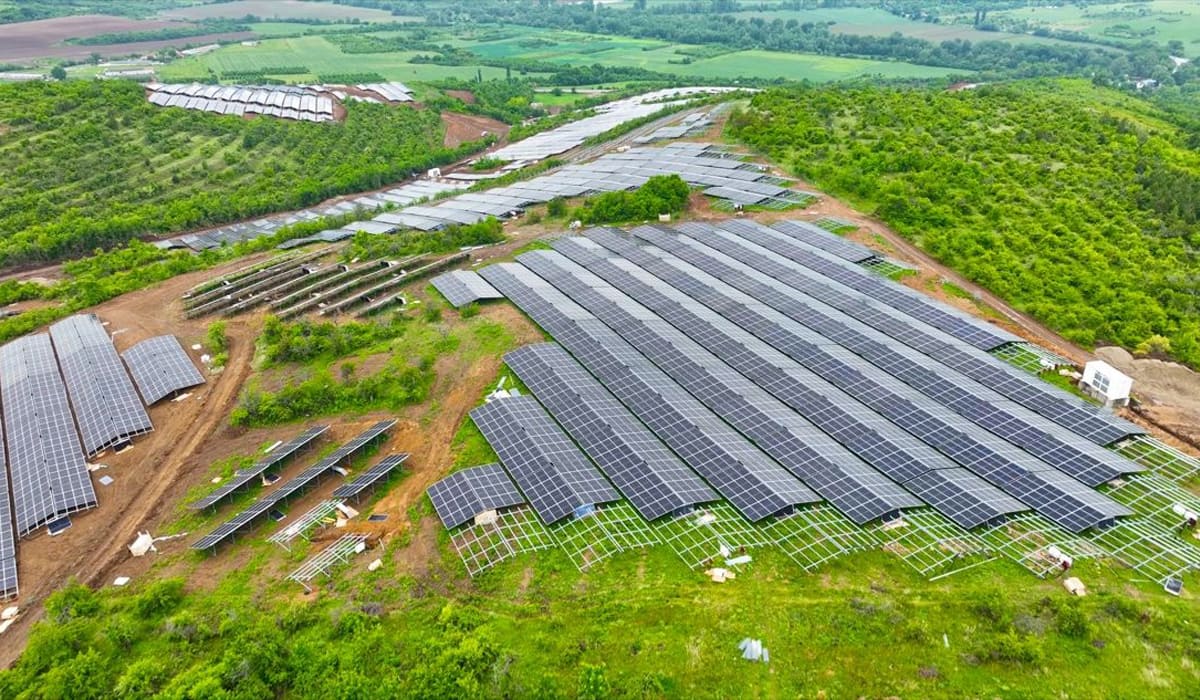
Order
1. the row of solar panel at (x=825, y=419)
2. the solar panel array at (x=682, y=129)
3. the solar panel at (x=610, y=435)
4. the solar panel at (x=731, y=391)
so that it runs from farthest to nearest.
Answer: the solar panel array at (x=682, y=129) → the solar panel at (x=610, y=435) → the solar panel at (x=731, y=391) → the row of solar panel at (x=825, y=419)

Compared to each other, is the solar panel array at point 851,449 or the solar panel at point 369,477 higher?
the solar panel array at point 851,449

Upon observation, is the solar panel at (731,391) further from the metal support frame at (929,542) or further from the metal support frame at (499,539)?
the metal support frame at (499,539)

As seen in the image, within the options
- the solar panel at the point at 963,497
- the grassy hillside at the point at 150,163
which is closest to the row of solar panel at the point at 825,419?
the solar panel at the point at 963,497

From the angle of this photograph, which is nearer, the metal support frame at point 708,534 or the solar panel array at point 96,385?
the metal support frame at point 708,534

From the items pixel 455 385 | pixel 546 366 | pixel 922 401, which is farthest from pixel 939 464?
pixel 455 385

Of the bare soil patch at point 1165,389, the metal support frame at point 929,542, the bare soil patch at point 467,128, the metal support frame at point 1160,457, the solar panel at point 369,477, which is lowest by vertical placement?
the metal support frame at point 929,542

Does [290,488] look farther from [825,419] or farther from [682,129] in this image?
[682,129]

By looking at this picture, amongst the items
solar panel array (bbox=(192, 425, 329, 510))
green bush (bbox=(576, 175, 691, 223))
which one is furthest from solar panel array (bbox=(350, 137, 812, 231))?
solar panel array (bbox=(192, 425, 329, 510))

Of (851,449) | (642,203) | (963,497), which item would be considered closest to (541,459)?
(851,449)
